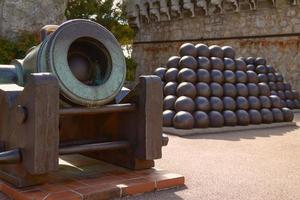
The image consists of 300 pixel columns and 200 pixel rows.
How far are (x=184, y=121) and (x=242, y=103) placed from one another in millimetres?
1286

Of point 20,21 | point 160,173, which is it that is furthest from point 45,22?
point 160,173

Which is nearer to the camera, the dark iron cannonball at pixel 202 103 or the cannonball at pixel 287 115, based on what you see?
the dark iron cannonball at pixel 202 103

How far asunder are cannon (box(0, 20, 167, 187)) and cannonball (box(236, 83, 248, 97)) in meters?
3.73

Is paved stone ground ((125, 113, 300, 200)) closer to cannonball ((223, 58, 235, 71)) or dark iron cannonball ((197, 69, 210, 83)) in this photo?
dark iron cannonball ((197, 69, 210, 83))

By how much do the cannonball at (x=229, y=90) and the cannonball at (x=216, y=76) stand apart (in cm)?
12

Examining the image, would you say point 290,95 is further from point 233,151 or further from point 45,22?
point 45,22

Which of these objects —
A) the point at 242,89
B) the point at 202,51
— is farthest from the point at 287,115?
the point at 202,51

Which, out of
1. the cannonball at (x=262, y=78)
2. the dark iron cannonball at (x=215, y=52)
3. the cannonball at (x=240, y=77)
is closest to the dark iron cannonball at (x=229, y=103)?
the cannonball at (x=240, y=77)

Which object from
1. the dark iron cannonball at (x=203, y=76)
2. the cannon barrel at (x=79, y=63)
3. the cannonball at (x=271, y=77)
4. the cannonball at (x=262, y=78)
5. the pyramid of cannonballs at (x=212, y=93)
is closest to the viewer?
the cannon barrel at (x=79, y=63)

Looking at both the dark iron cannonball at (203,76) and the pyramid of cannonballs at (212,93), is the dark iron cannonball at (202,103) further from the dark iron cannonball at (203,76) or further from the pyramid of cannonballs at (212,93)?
the dark iron cannonball at (203,76)

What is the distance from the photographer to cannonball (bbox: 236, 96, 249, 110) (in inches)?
264

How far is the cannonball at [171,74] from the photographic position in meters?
6.72

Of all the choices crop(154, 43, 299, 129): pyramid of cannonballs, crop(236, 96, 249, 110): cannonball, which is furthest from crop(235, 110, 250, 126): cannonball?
crop(236, 96, 249, 110): cannonball

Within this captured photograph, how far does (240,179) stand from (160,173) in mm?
615
